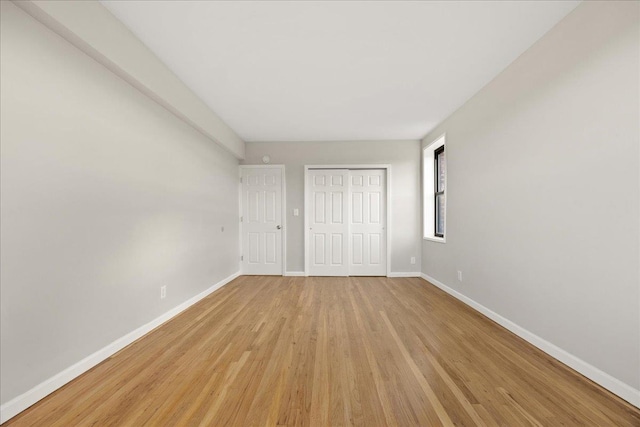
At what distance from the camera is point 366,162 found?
5.09m

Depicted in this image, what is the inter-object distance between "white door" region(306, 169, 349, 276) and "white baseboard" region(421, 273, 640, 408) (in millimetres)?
2603

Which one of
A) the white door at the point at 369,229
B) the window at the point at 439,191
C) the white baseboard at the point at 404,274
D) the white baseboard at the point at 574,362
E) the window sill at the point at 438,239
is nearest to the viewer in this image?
the white baseboard at the point at 574,362

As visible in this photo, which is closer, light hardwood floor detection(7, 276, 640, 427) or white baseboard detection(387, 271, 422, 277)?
light hardwood floor detection(7, 276, 640, 427)

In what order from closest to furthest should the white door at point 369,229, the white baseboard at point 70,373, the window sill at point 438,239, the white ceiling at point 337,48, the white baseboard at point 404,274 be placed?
the white baseboard at point 70,373
the white ceiling at point 337,48
the window sill at point 438,239
the white baseboard at point 404,274
the white door at point 369,229

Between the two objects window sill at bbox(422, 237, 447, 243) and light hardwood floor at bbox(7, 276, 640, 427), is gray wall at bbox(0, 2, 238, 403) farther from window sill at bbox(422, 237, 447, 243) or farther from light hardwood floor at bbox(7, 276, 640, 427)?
window sill at bbox(422, 237, 447, 243)

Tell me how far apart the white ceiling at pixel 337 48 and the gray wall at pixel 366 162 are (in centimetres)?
140

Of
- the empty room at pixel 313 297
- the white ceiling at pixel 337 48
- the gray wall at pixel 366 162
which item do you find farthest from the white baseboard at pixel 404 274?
the white ceiling at pixel 337 48

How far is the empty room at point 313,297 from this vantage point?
1538mm

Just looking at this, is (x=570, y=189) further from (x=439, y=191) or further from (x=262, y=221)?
(x=262, y=221)

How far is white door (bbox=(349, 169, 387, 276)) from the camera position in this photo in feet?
16.8

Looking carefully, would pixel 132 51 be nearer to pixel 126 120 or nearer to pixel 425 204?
pixel 126 120

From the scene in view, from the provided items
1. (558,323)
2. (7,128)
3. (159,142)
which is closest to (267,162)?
(159,142)

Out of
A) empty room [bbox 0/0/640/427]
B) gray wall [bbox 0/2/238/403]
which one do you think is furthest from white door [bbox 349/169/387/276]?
gray wall [bbox 0/2/238/403]

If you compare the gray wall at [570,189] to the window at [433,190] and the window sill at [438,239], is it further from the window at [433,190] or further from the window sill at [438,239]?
the window at [433,190]
